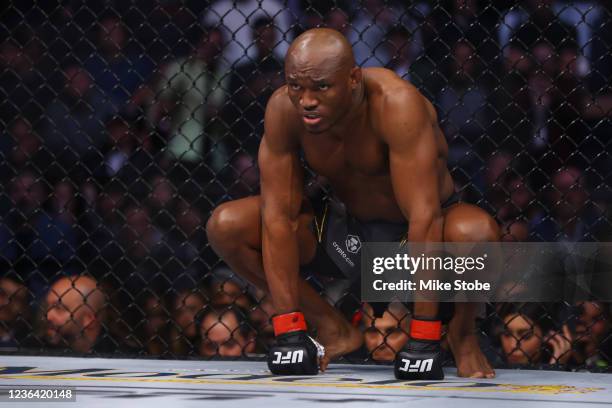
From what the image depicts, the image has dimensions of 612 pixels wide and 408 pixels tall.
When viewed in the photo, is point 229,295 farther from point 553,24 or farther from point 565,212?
point 553,24

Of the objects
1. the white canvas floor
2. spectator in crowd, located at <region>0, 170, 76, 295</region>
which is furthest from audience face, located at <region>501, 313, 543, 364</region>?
spectator in crowd, located at <region>0, 170, 76, 295</region>

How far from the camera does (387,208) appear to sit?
208 cm

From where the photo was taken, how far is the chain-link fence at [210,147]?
95.0 inches

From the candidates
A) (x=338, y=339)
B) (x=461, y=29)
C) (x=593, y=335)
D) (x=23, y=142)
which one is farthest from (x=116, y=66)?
(x=593, y=335)

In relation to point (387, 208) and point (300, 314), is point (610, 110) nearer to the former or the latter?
point (387, 208)

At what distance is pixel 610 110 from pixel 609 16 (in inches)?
8.0

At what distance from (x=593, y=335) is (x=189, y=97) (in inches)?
42.9

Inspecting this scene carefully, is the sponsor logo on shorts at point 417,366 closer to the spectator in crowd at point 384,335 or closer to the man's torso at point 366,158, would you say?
the man's torso at point 366,158

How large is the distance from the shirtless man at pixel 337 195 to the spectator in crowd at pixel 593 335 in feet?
1.31

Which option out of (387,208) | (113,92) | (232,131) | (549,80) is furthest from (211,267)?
(549,80)

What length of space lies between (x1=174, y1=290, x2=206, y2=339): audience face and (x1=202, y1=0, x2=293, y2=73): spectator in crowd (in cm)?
53

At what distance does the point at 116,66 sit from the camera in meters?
2.70

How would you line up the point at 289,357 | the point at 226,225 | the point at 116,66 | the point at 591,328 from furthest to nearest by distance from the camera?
1. the point at 116,66
2. the point at 591,328
3. the point at 226,225
4. the point at 289,357

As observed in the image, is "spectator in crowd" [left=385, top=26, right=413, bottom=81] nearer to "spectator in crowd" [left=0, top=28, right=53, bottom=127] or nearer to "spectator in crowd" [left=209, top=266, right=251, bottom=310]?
"spectator in crowd" [left=209, top=266, right=251, bottom=310]
